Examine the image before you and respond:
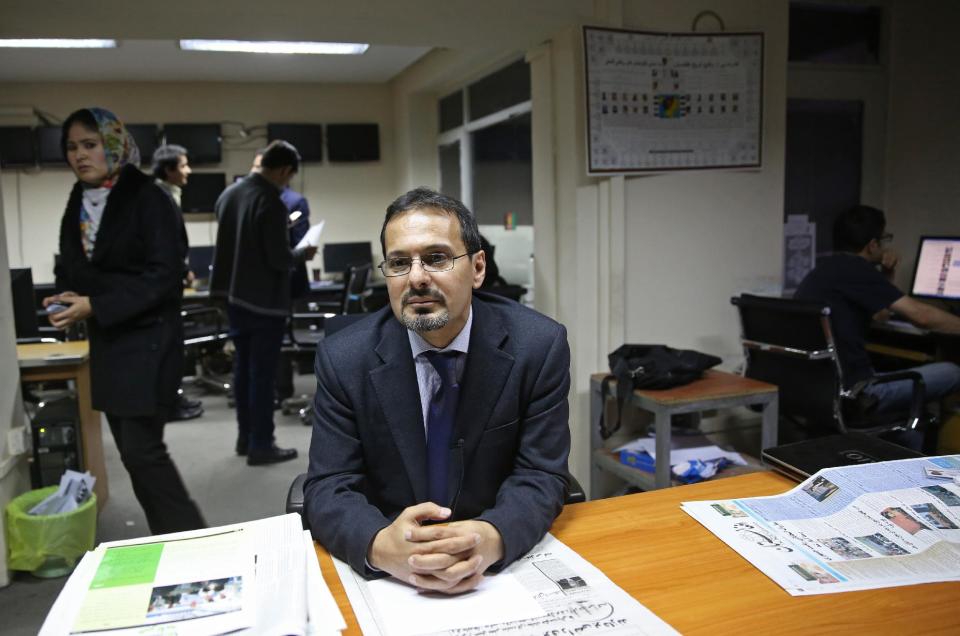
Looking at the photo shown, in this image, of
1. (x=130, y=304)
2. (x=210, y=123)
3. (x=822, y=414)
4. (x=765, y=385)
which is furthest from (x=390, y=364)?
(x=210, y=123)

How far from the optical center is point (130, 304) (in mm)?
2352

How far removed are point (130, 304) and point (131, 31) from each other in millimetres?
1139

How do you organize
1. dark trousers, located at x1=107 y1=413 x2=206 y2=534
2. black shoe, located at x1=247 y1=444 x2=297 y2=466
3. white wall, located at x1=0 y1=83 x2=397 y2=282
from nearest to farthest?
dark trousers, located at x1=107 y1=413 x2=206 y2=534
black shoe, located at x1=247 y1=444 x2=297 y2=466
white wall, located at x1=0 y1=83 x2=397 y2=282

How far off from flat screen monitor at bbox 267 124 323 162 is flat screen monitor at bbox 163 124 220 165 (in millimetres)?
493

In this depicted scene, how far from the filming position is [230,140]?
6.93 metres

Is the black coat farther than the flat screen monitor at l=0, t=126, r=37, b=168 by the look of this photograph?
No

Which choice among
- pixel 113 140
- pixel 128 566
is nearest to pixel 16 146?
pixel 113 140

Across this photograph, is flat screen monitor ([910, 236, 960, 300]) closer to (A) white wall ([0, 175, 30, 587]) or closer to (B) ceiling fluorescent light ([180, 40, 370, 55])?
(B) ceiling fluorescent light ([180, 40, 370, 55])

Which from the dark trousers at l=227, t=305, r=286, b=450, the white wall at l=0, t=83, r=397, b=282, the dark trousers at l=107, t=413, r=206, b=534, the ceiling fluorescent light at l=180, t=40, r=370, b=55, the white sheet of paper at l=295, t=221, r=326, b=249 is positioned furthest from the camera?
the white wall at l=0, t=83, r=397, b=282

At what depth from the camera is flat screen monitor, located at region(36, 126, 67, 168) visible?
641 centimetres

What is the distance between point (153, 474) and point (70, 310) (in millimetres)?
588

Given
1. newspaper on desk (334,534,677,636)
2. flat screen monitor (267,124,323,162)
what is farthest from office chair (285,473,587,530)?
flat screen monitor (267,124,323,162)

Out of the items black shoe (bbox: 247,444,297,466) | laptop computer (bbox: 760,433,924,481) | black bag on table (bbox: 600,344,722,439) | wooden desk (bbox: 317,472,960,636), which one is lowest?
black shoe (bbox: 247,444,297,466)

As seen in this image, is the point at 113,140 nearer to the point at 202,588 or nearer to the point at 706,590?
the point at 202,588
